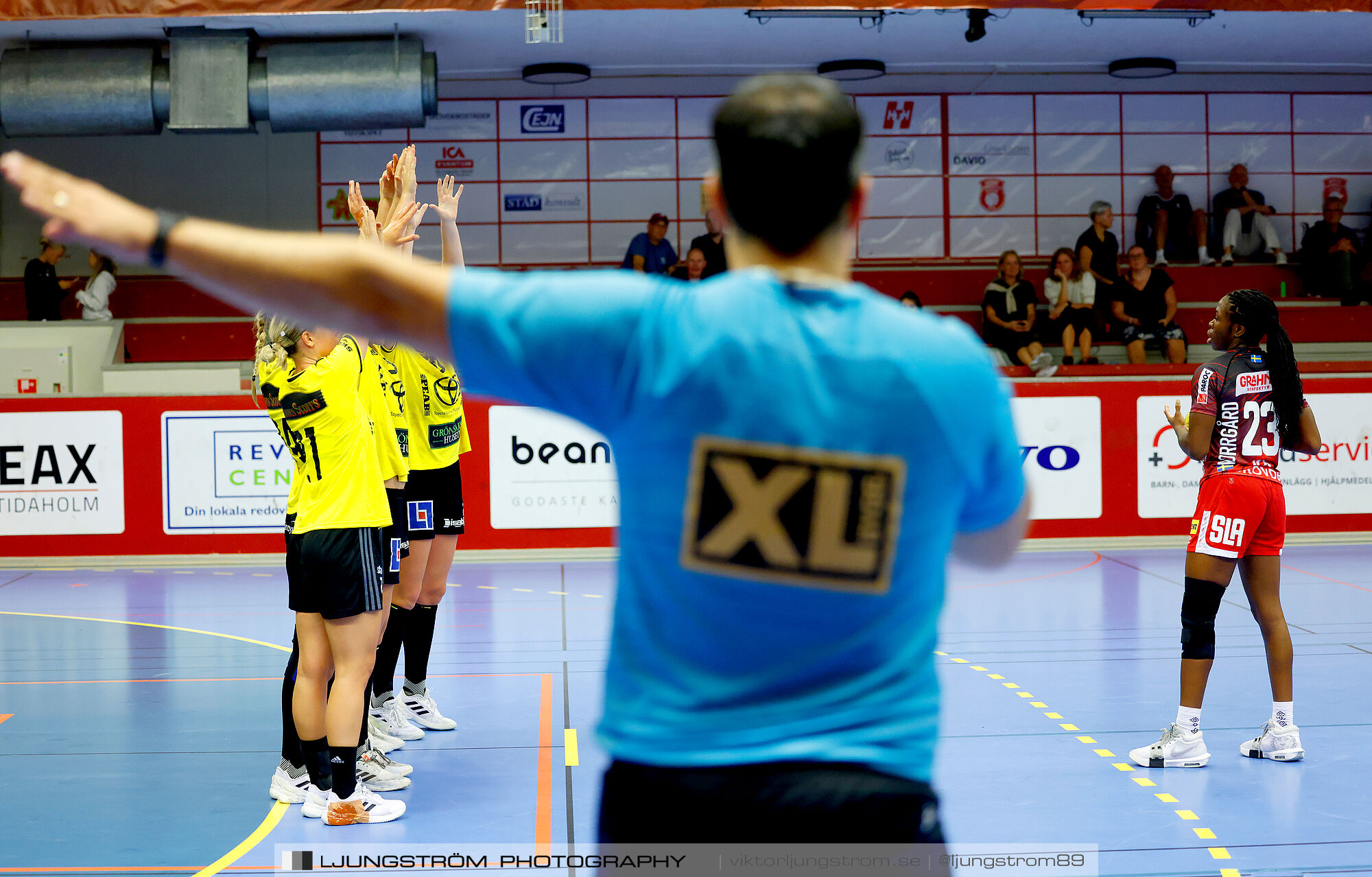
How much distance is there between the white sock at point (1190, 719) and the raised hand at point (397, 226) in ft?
12.9

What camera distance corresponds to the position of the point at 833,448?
1.40m

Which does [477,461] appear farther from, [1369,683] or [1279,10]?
[1279,10]

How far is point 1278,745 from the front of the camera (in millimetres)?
5449

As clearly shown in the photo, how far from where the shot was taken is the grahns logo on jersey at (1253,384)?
Answer: 536 cm

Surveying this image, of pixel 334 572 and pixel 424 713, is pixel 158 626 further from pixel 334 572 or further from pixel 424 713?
pixel 334 572

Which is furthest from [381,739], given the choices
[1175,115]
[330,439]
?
[1175,115]

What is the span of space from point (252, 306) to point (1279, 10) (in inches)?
568

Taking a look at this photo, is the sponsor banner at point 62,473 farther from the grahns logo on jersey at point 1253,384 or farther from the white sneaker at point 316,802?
the grahns logo on jersey at point 1253,384

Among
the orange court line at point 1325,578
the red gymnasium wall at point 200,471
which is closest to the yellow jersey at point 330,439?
→ the red gymnasium wall at point 200,471

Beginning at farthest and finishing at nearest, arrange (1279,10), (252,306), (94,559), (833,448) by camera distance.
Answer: (1279,10), (94,559), (252,306), (833,448)

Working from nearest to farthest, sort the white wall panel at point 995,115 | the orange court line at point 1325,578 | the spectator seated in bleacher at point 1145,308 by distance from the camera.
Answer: the orange court line at point 1325,578, the spectator seated in bleacher at point 1145,308, the white wall panel at point 995,115

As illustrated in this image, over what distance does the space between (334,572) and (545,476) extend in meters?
7.36

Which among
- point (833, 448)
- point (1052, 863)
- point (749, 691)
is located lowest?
point (1052, 863)

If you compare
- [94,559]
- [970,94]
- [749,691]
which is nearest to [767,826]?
[749,691]
